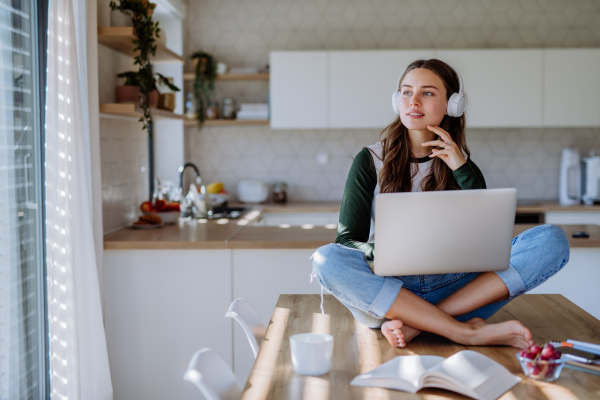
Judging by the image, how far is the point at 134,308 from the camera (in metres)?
2.66

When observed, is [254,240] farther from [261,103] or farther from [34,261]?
[261,103]

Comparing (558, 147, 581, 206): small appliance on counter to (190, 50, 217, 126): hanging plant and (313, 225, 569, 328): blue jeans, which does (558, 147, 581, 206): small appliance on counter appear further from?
(313, 225, 569, 328): blue jeans

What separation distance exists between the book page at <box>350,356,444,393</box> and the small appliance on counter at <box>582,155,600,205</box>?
136 inches

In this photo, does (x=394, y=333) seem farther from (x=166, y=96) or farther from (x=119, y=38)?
(x=166, y=96)

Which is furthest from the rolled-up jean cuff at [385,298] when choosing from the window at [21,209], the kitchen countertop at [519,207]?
the kitchen countertop at [519,207]

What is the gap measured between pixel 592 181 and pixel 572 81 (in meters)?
0.73

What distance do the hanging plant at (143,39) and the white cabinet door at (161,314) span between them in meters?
0.68

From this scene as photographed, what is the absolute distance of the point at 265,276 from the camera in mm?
2639

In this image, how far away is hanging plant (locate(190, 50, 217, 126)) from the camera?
14.7 ft

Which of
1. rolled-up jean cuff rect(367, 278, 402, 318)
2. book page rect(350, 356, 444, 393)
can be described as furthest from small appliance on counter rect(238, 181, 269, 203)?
book page rect(350, 356, 444, 393)

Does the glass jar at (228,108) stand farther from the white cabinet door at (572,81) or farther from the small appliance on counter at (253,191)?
the white cabinet door at (572,81)

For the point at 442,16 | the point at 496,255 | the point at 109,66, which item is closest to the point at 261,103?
the point at 442,16

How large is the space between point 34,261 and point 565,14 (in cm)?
419

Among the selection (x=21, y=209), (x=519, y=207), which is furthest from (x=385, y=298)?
(x=519, y=207)
